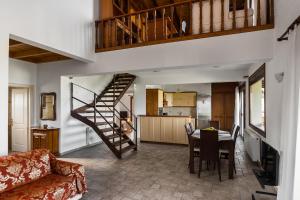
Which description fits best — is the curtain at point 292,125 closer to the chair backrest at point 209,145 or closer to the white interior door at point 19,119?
the chair backrest at point 209,145

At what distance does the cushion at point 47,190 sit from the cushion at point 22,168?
0.26 feet

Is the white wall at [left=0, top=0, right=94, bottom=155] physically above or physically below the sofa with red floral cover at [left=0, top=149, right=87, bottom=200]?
above

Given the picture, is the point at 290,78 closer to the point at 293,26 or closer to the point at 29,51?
the point at 293,26

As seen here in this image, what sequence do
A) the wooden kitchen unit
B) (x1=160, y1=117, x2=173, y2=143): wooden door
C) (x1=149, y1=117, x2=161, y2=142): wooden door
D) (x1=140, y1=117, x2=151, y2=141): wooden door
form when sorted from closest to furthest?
1. the wooden kitchen unit
2. (x1=160, y1=117, x2=173, y2=143): wooden door
3. (x1=149, y1=117, x2=161, y2=142): wooden door
4. (x1=140, y1=117, x2=151, y2=141): wooden door

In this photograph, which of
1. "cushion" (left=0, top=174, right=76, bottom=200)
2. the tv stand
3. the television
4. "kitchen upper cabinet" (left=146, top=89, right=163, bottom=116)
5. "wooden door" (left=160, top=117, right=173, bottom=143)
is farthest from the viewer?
"kitchen upper cabinet" (left=146, top=89, right=163, bottom=116)

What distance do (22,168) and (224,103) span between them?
7.91 metres

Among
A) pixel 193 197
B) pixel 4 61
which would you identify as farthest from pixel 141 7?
pixel 193 197

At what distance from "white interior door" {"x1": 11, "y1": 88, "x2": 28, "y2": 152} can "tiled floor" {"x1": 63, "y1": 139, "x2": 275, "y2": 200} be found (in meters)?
1.58

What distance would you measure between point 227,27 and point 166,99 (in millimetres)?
6003

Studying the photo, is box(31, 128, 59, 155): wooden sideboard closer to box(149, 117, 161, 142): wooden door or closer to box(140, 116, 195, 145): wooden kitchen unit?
box(140, 116, 195, 145): wooden kitchen unit

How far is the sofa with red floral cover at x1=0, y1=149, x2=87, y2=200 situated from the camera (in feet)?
7.67

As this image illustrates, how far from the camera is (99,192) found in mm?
3266

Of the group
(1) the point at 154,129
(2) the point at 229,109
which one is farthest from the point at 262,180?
(2) the point at 229,109

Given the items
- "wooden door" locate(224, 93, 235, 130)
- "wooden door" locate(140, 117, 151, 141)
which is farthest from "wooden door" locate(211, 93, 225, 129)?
"wooden door" locate(140, 117, 151, 141)
